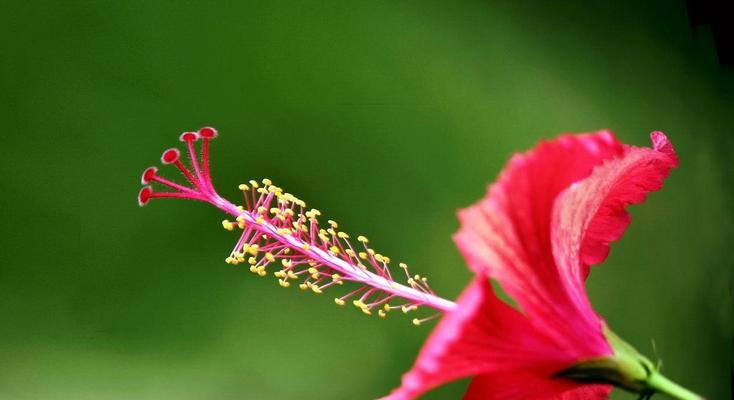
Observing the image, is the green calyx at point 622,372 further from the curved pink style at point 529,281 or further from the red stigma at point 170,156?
the red stigma at point 170,156

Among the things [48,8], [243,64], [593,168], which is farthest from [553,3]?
[593,168]

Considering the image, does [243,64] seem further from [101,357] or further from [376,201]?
[101,357]

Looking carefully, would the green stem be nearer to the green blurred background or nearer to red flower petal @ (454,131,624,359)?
red flower petal @ (454,131,624,359)

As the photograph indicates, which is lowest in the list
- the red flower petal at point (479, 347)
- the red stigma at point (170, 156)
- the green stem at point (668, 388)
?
the green stem at point (668, 388)

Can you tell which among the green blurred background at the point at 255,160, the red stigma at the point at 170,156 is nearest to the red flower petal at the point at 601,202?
the red stigma at the point at 170,156

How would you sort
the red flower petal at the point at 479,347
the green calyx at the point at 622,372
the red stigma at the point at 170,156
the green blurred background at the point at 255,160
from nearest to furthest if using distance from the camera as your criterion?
the red flower petal at the point at 479,347
the green calyx at the point at 622,372
the red stigma at the point at 170,156
the green blurred background at the point at 255,160

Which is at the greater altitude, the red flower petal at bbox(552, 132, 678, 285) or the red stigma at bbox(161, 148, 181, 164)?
the red stigma at bbox(161, 148, 181, 164)

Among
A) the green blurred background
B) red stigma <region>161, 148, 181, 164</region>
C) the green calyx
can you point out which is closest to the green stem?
the green calyx
